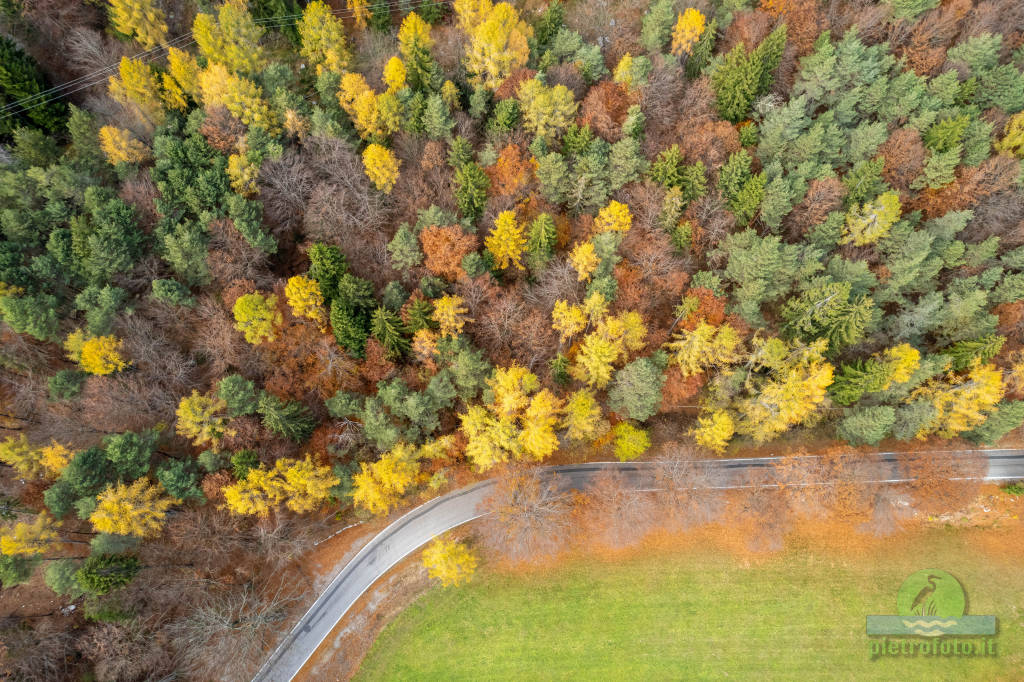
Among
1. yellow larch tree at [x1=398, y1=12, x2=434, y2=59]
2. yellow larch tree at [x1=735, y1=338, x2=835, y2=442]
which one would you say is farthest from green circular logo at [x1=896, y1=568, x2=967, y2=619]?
yellow larch tree at [x1=398, y1=12, x2=434, y2=59]

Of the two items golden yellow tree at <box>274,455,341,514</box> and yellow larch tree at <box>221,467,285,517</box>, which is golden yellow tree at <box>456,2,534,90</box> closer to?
golden yellow tree at <box>274,455,341,514</box>

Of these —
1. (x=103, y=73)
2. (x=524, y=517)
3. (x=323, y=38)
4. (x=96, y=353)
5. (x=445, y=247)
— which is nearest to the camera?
(x=96, y=353)

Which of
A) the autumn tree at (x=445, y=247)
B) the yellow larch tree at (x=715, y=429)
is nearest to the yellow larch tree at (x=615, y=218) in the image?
the autumn tree at (x=445, y=247)

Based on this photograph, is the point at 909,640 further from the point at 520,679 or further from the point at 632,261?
the point at 632,261

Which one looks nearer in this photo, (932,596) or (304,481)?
(304,481)

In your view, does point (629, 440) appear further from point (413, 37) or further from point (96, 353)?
point (96, 353)

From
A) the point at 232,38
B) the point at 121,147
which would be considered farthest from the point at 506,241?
the point at 121,147
